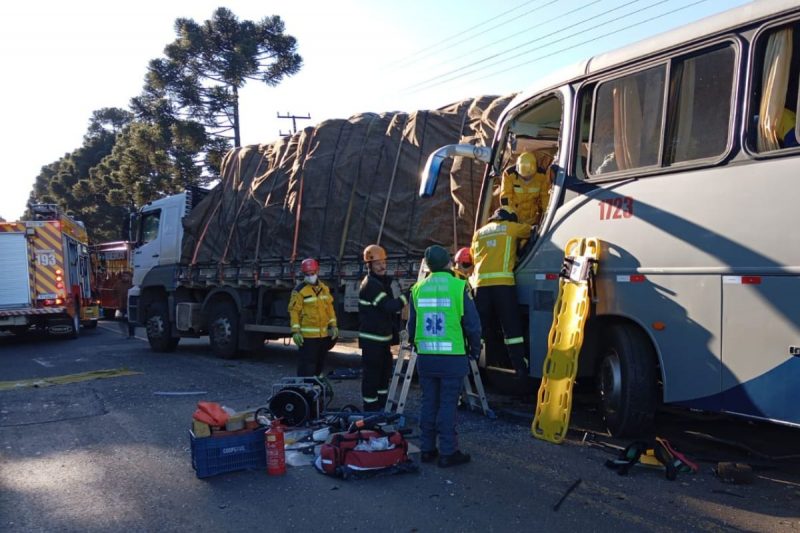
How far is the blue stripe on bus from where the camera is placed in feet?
13.3

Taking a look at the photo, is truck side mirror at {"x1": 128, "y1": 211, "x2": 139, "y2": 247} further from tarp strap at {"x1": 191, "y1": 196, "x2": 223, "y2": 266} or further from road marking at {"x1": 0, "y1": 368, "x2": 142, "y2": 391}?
road marking at {"x1": 0, "y1": 368, "x2": 142, "y2": 391}

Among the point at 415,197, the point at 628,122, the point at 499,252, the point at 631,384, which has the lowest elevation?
the point at 631,384

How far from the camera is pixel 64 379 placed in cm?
970

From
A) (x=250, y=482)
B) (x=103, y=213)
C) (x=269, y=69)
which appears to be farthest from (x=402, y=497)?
(x=103, y=213)

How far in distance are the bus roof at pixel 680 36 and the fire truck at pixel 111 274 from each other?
1924 centimetres

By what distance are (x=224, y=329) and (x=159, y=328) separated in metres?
2.06

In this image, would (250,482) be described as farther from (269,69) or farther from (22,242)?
(269,69)

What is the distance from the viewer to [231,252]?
11281mm

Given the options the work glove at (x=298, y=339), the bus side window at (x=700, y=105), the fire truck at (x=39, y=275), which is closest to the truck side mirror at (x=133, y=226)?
the fire truck at (x=39, y=275)

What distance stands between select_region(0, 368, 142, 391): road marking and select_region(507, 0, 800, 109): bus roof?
7748 mm

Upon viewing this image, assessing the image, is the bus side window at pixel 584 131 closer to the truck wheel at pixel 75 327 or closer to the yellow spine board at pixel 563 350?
the yellow spine board at pixel 563 350

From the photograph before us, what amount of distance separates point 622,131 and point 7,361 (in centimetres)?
1215

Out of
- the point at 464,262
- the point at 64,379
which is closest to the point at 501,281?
the point at 464,262

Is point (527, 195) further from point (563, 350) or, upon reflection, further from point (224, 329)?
point (224, 329)
